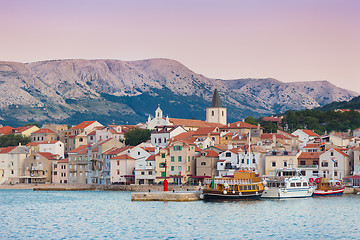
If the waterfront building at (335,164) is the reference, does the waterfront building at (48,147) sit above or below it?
above

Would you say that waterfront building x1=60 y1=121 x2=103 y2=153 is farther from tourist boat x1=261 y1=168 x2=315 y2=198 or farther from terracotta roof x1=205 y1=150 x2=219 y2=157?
tourist boat x1=261 y1=168 x2=315 y2=198

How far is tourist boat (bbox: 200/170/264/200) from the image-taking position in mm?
72125

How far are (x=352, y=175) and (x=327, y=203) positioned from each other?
2108cm

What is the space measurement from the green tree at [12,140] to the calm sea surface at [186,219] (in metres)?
70.0

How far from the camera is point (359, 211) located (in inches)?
2429

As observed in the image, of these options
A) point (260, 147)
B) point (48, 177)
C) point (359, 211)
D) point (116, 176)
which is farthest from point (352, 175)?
point (48, 177)

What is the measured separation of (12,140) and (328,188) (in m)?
87.5

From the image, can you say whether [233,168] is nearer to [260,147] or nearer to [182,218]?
[260,147]

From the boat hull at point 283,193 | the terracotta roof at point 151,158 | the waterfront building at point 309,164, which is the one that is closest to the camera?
the boat hull at point 283,193

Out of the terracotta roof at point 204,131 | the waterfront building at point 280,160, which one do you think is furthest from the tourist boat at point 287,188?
the terracotta roof at point 204,131

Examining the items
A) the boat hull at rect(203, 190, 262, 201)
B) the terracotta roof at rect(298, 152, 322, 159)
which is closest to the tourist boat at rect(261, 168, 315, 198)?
the boat hull at rect(203, 190, 262, 201)

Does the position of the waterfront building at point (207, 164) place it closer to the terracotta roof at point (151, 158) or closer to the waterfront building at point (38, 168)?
the terracotta roof at point (151, 158)

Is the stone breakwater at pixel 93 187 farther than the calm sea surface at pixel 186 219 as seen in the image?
Yes

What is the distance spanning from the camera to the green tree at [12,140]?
14538 centimetres
